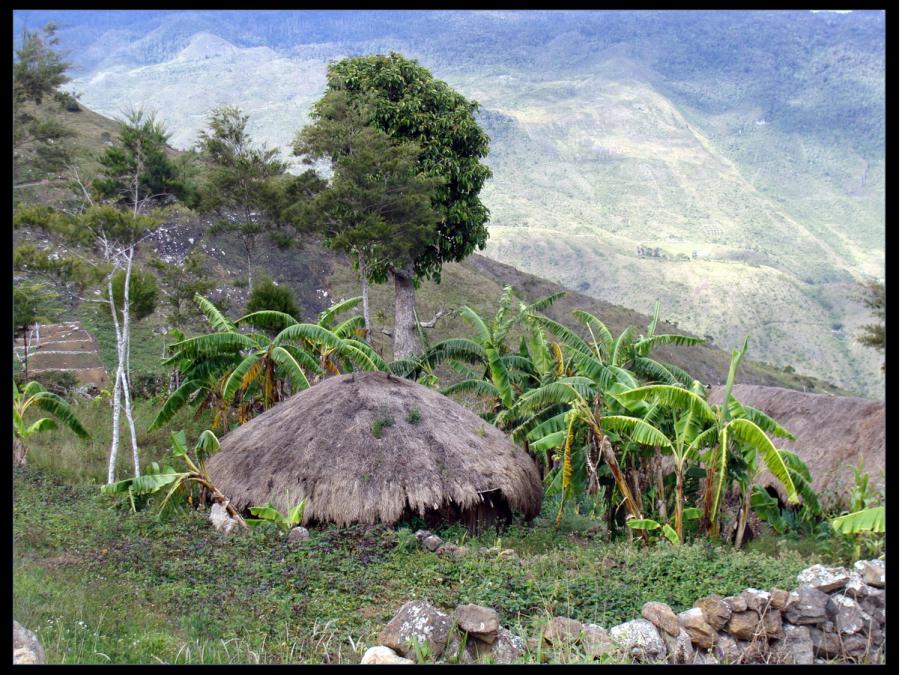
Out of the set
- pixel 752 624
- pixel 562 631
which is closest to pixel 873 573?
pixel 752 624

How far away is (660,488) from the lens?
1180cm

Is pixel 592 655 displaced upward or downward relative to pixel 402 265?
downward

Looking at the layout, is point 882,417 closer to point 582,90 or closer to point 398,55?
point 398,55

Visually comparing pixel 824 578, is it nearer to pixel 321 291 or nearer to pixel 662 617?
pixel 662 617

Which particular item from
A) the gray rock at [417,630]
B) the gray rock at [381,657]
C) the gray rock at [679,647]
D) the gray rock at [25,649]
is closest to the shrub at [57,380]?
the gray rock at [417,630]

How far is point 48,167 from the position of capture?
72.1ft

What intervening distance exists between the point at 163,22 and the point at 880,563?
206496 mm

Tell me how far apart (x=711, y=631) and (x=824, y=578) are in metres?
1.40

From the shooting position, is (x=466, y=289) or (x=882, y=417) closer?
(x=882, y=417)

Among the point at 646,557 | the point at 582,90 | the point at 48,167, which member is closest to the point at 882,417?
the point at 646,557

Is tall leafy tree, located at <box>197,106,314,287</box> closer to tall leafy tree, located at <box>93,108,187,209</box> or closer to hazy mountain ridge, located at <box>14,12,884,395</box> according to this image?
tall leafy tree, located at <box>93,108,187,209</box>

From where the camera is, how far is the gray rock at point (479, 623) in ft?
23.0

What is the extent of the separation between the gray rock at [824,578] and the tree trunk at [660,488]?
335 cm

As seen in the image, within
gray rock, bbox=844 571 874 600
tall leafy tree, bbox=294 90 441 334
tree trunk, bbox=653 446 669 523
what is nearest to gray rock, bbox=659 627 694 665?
gray rock, bbox=844 571 874 600
